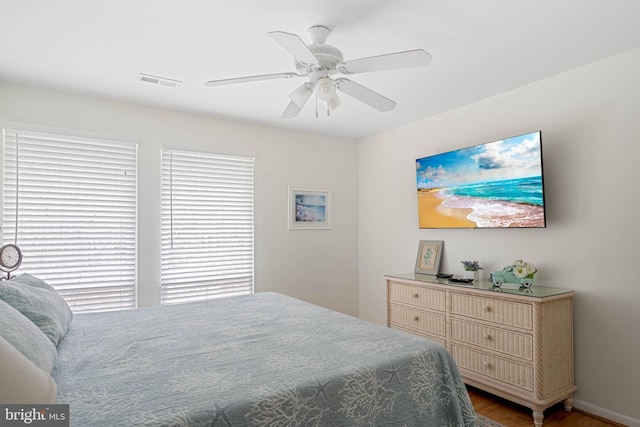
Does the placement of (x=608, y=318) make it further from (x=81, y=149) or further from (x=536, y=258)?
(x=81, y=149)

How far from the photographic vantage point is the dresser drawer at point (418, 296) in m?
3.23

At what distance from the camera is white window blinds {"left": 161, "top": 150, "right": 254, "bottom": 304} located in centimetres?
366

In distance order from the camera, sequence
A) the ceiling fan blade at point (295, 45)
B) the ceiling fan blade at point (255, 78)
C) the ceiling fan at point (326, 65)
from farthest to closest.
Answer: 1. the ceiling fan blade at point (255, 78)
2. the ceiling fan at point (326, 65)
3. the ceiling fan blade at point (295, 45)

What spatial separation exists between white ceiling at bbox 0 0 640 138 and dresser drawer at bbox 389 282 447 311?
1.74m

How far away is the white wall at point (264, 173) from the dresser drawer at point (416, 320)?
1120mm

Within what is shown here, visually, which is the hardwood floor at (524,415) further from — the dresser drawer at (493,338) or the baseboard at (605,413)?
the dresser drawer at (493,338)

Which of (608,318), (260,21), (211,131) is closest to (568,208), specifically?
(608,318)

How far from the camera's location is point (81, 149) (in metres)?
3.26

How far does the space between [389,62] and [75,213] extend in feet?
9.38

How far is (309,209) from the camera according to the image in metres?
4.51

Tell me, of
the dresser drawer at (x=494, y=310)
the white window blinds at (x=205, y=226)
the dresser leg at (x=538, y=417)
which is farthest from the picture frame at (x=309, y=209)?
the dresser leg at (x=538, y=417)

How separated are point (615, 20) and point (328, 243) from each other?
3.31m

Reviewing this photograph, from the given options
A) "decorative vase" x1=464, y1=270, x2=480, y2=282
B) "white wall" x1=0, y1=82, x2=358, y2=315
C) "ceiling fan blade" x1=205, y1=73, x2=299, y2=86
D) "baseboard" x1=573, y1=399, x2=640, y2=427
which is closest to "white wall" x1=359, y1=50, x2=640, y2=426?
"baseboard" x1=573, y1=399, x2=640, y2=427

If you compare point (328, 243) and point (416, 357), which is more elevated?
point (328, 243)
